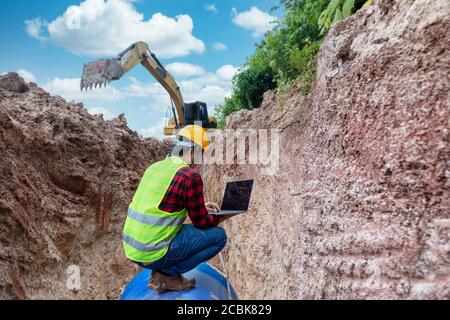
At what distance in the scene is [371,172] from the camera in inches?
121

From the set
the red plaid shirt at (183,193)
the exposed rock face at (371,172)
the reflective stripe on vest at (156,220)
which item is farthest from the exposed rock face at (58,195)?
the exposed rock face at (371,172)

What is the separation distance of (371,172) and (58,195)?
265 inches

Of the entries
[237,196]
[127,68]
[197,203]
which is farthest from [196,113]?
[197,203]

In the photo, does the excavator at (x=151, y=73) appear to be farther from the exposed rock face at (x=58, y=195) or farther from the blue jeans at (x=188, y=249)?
the blue jeans at (x=188, y=249)

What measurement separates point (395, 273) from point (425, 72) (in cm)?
150

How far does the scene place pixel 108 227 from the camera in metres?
8.95

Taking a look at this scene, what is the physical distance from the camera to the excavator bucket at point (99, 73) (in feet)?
33.1

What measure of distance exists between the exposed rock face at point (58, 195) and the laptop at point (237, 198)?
12.6 ft

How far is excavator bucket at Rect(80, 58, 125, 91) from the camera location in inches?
397

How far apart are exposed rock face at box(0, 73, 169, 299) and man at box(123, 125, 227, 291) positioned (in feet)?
11.2
